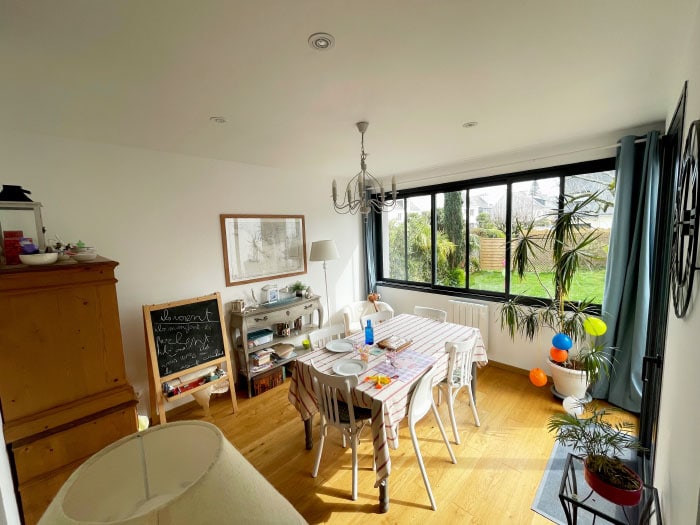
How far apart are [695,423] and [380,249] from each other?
385cm

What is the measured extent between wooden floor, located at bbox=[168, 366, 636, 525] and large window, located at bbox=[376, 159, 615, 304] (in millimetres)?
1203

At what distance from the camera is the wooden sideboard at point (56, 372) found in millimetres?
1233

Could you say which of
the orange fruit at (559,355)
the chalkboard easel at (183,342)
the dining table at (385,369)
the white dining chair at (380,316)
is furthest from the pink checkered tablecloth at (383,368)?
the chalkboard easel at (183,342)

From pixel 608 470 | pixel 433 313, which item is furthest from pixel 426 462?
pixel 433 313

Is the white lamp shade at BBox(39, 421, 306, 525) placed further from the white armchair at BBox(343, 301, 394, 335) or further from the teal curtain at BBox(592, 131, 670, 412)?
the teal curtain at BBox(592, 131, 670, 412)

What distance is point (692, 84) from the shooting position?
118cm

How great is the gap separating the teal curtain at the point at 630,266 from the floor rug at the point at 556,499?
0.66 metres

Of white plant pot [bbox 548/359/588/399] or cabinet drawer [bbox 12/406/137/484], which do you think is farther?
white plant pot [bbox 548/359/588/399]

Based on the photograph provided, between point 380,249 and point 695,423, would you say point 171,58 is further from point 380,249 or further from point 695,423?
point 380,249

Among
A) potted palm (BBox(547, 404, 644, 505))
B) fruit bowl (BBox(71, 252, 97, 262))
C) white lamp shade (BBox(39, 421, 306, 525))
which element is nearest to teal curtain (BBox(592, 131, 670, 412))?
potted palm (BBox(547, 404, 644, 505))

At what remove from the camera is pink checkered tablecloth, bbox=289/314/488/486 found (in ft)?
5.48

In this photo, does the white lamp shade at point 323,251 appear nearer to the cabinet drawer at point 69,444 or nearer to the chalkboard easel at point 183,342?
the chalkboard easel at point 183,342

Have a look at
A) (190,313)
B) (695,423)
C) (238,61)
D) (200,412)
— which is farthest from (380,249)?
(695,423)

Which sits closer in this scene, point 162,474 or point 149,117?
point 162,474
